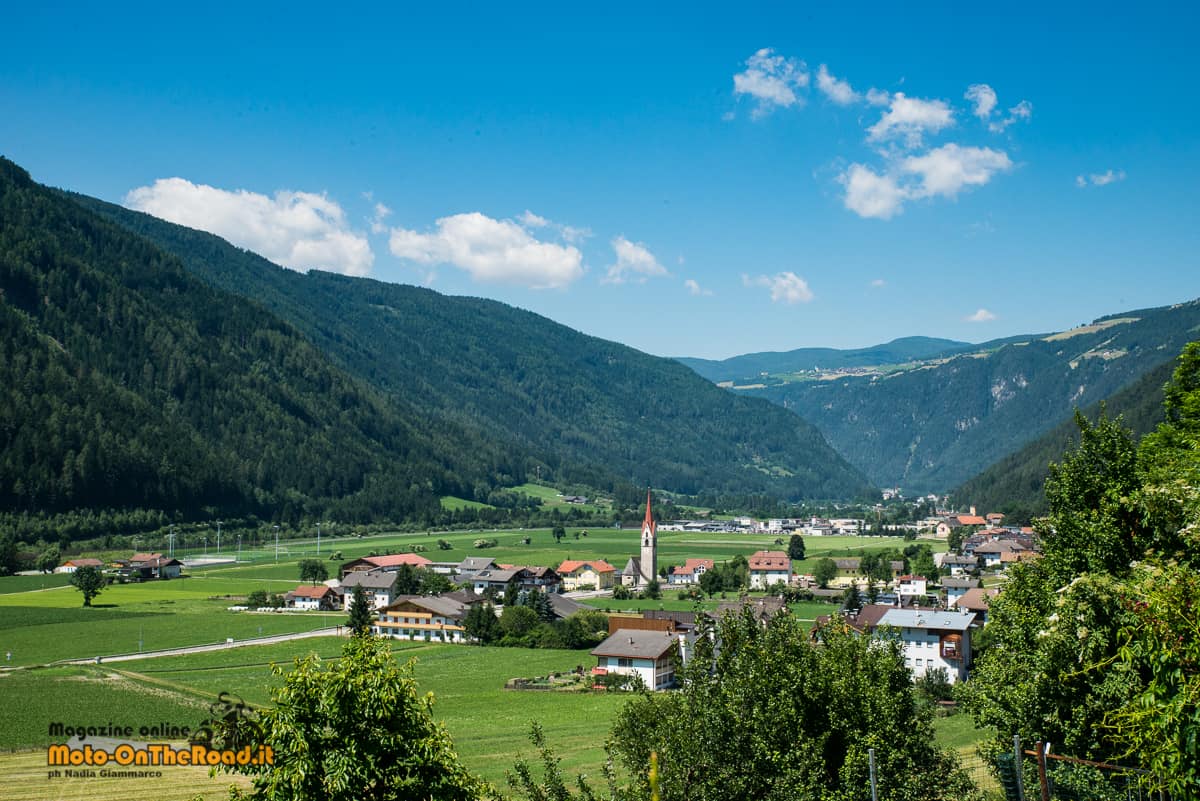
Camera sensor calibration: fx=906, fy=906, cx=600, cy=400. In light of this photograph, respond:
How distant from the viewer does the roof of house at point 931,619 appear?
5706 centimetres

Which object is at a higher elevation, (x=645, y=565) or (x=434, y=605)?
(x=434, y=605)

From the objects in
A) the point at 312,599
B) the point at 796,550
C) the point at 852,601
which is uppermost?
the point at 312,599

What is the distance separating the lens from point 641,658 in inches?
2238

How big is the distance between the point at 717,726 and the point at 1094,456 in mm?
11773

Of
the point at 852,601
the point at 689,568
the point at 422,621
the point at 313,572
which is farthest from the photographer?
the point at 689,568

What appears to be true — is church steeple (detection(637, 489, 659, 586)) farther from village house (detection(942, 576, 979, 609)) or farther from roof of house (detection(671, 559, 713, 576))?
village house (detection(942, 576, 979, 609))

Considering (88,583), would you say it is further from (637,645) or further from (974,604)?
(974,604)

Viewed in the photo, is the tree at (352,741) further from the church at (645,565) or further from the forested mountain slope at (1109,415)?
the forested mountain slope at (1109,415)

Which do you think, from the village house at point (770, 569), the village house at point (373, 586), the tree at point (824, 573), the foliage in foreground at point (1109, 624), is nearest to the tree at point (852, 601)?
the tree at point (824, 573)

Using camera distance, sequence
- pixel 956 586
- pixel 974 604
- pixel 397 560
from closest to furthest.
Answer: pixel 974 604
pixel 956 586
pixel 397 560

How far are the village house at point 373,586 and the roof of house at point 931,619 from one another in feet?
164

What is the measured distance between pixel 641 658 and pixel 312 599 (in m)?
48.2

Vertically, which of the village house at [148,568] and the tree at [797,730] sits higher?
the tree at [797,730]

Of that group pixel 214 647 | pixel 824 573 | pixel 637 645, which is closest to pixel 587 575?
pixel 824 573
